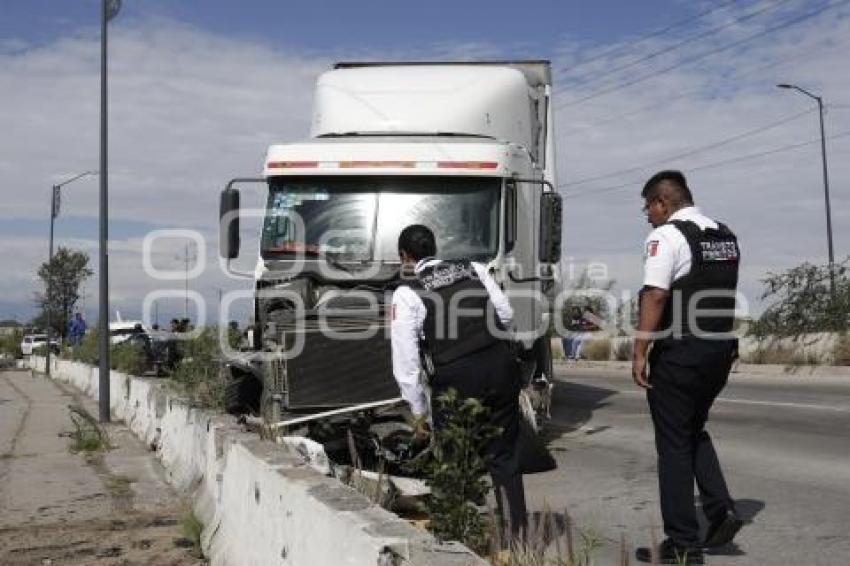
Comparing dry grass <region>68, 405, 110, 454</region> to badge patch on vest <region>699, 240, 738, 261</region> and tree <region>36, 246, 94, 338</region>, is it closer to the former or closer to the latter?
badge patch on vest <region>699, 240, 738, 261</region>

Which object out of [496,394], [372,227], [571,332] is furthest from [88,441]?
[571,332]

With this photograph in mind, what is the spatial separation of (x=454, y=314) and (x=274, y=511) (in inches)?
53.8

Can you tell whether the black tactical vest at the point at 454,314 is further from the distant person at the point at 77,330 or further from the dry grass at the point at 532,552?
the distant person at the point at 77,330

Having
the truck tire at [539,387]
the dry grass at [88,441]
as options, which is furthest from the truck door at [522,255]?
the dry grass at [88,441]

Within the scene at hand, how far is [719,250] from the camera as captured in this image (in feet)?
17.8

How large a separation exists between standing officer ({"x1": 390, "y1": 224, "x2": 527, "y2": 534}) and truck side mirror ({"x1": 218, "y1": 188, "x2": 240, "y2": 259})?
5151 millimetres

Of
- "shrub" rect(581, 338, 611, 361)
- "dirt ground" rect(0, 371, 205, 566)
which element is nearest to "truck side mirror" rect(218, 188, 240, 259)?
"dirt ground" rect(0, 371, 205, 566)

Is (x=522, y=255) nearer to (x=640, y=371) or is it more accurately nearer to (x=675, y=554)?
(x=640, y=371)

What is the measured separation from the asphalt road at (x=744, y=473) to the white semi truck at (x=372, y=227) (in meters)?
1.16

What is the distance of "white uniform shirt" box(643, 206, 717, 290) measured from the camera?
→ 17.5ft

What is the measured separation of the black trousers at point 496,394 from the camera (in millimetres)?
5379

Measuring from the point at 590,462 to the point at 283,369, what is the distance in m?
3.30

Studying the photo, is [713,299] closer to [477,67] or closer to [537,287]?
[537,287]

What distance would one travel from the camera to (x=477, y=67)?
12117mm
